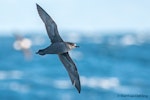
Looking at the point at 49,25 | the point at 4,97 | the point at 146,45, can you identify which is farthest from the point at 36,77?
the point at 49,25

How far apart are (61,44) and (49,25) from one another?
1.56 ft

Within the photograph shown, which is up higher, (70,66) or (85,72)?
(85,72)

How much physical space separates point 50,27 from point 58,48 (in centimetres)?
59

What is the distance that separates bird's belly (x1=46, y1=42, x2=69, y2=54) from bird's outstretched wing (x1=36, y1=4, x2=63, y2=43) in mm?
204

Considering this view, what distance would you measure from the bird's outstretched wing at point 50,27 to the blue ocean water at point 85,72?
936cm

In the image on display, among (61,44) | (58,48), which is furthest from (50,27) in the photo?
(58,48)

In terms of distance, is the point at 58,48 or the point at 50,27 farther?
the point at 50,27

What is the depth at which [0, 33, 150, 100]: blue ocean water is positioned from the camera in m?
21.6

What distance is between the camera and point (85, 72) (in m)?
25.9

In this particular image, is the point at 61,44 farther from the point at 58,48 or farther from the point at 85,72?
the point at 85,72

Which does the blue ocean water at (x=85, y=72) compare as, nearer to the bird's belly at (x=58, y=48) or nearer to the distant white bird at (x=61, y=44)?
the distant white bird at (x=61, y=44)

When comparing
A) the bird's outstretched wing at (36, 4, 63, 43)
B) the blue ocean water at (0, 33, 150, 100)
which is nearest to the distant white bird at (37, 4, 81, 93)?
the bird's outstretched wing at (36, 4, 63, 43)

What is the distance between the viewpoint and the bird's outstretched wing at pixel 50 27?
8.99 metres

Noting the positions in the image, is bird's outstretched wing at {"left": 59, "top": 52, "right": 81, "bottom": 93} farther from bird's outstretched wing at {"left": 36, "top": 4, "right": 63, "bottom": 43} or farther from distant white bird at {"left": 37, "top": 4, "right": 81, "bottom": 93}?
bird's outstretched wing at {"left": 36, "top": 4, "right": 63, "bottom": 43}
